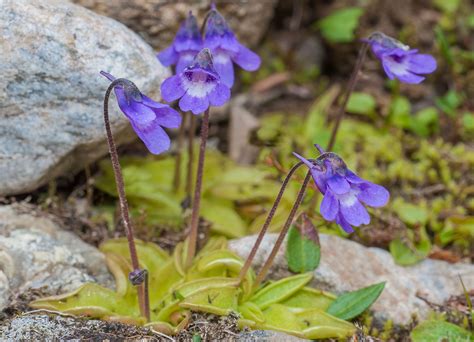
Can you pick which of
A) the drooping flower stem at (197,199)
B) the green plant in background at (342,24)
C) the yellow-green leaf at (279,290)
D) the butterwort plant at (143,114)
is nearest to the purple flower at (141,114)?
the butterwort plant at (143,114)

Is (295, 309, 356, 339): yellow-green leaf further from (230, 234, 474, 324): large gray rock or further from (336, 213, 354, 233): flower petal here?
(336, 213, 354, 233): flower petal

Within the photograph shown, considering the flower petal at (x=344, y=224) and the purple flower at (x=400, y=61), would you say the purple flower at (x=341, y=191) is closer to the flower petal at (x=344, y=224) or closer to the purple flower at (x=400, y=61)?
the flower petal at (x=344, y=224)

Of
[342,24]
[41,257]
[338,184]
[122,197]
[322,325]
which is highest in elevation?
[342,24]

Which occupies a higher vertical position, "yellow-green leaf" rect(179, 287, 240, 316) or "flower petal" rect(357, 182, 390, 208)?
"flower petal" rect(357, 182, 390, 208)

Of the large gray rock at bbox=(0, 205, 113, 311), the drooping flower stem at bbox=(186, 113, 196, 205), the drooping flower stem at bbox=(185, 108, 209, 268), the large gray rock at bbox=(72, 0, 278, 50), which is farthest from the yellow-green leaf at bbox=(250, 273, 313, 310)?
the large gray rock at bbox=(72, 0, 278, 50)

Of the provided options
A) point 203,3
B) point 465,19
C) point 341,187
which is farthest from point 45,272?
point 465,19

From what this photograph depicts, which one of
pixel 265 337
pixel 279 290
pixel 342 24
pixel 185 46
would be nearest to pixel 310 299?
pixel 279 290

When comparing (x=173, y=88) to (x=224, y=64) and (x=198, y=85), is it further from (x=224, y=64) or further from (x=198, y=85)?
(x=224, y=64)
